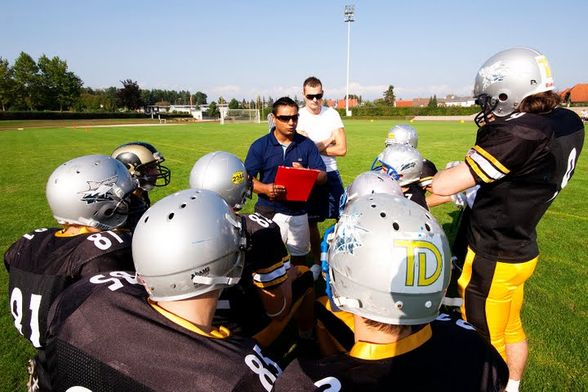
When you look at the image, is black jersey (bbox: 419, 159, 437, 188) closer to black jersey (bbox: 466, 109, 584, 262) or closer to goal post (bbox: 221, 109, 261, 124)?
black jersey (bbox: 466, 109, 584, 262)

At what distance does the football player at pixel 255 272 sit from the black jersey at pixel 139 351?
122 centimetres

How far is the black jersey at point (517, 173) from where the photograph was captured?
8.27 feet

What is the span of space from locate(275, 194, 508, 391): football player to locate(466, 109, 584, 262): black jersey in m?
1.07

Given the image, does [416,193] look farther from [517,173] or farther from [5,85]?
[5,85]

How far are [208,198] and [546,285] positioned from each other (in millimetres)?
5208

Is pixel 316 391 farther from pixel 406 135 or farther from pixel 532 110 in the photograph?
pixel 406 135

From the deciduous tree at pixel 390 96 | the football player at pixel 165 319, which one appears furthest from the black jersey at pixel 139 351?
the deciduous tree at pixel 390 96

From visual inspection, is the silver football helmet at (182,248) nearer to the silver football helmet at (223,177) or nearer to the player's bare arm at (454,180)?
the silver football helmet at (223,177)

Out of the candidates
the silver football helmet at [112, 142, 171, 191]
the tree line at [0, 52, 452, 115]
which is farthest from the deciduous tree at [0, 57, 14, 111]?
the silver football helmet at [112, 142, 171, 191]

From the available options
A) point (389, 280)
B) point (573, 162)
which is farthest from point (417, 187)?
point (389, 280)

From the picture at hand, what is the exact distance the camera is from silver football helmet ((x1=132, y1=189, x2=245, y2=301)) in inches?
78.1

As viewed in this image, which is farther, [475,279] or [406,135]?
[406,135]

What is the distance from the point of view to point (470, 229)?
10.2 ft

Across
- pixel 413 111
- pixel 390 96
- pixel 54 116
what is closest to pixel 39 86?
pixel 54 116
